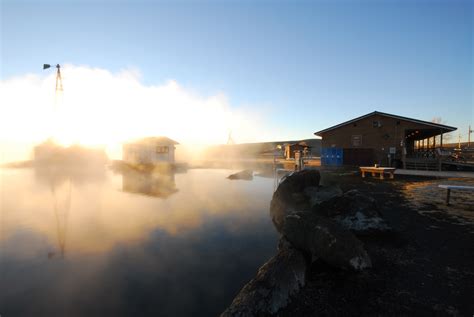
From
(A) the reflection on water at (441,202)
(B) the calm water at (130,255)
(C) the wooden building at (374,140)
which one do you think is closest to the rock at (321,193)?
(B) the calm water at (130,255)

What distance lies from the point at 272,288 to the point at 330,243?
1826 mm

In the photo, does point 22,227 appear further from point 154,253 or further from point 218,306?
point 218,306

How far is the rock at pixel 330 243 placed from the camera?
5180 millimetres

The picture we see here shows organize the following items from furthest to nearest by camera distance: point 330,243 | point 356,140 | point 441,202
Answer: point 356,140 → point 441,202 → point 330,243

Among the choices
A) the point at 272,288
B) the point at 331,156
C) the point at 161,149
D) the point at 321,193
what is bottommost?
the point at 272,288

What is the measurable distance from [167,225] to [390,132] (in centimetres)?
2753

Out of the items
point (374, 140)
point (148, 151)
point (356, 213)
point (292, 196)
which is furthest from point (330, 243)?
point (148, 151)

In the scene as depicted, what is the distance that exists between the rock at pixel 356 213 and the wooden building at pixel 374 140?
21232mm

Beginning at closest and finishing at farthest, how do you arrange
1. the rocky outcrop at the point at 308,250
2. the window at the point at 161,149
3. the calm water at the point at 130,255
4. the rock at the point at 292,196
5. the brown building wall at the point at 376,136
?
the rocky outcrop at the point at 308,250
the calm water at the point at 130,255
the rock at the point at 292,196
the brown building wall at the point at 376,136
the window at the point at 161,149

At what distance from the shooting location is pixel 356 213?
7738 millimetres

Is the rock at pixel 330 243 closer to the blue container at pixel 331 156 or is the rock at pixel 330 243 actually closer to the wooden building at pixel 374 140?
the wooden building at pixel 374 140

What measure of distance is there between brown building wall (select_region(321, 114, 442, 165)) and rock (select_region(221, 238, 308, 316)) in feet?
91.5

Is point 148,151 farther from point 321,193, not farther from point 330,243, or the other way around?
point 330,243

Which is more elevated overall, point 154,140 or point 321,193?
point 154,140
